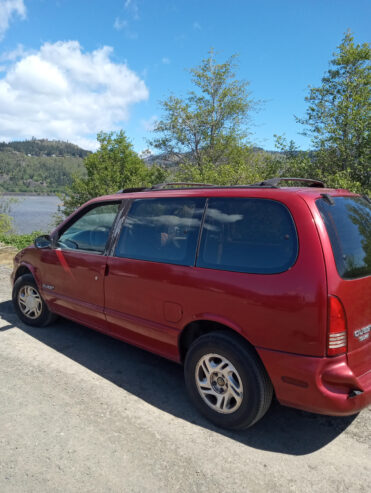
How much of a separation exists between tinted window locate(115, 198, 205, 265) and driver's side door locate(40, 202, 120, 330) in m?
0.31

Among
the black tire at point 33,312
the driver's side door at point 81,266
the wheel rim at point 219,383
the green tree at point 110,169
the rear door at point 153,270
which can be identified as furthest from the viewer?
the green tree at point 110,169

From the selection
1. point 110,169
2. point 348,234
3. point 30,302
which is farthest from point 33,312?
point 110,169

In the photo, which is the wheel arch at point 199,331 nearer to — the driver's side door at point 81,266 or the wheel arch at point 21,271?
the driver's side door at point 81,266

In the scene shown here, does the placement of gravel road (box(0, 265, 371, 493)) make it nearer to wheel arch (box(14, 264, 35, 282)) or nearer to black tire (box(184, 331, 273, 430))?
black tire (box(184, 331, 273, 430))

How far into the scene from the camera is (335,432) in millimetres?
2725

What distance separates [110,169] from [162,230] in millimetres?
19090

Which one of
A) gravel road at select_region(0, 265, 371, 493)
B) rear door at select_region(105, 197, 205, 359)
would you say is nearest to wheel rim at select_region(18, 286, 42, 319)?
gravel road at select_region(0, 265, 371, 493)

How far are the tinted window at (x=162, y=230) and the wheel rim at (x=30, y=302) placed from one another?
1.73 meters

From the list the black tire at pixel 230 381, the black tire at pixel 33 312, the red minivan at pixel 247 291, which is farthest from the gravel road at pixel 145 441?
the black tire at pixel 33 312

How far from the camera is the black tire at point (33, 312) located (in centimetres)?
462

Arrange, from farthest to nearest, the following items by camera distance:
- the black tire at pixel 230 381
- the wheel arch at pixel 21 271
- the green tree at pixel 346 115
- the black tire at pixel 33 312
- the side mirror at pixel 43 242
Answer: the green tree at pixel 346 115 → the wheel arch at pixel 21 271 → the black tire at pixel 33 312 → the side mirror at pixel 43 242 → the black tire at pixel 230 381

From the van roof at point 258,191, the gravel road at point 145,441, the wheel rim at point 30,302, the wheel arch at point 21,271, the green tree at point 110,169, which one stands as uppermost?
the green tree at point 110,169

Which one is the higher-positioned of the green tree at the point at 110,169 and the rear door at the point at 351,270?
the green tree at the point at 110,169

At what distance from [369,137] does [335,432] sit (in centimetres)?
1083
